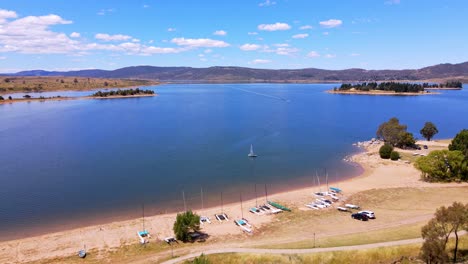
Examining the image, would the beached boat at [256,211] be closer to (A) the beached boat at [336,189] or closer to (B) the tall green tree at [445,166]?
(A) the beached boat at [336,189]

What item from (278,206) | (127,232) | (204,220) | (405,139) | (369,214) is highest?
(405,139)

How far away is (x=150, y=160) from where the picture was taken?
225ft

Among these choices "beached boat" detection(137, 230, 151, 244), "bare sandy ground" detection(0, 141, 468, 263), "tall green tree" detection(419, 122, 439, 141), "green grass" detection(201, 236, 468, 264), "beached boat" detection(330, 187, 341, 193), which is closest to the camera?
"green grass" detection(201, 236, 468, 264)

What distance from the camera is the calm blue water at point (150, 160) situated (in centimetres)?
4736

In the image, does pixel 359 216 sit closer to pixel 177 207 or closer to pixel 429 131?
pixel 177 207

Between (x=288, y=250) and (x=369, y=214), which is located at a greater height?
(x=288, y=250)

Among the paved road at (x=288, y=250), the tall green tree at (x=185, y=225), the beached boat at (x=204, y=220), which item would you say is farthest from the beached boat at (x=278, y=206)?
the paved road at (x=288, y=250)

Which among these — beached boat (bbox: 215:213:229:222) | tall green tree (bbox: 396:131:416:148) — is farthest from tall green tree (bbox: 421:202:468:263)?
tall green tree (bbox: 396:131:416:148)

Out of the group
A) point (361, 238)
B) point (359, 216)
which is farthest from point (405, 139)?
point (361, 238)

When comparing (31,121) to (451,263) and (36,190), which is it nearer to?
(36,190)

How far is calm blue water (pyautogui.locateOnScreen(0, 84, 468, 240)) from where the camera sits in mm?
47359

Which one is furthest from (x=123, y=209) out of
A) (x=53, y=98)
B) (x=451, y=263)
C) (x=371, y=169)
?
(x=53, y=98)

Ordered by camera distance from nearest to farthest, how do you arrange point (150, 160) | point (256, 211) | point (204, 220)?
point (204, 220)
point (256, 211)
point (150, 160)

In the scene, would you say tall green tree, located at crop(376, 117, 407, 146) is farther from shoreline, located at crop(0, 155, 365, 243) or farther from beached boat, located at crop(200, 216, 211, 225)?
beached boat, located at crop(200, 216, 211, 225)
